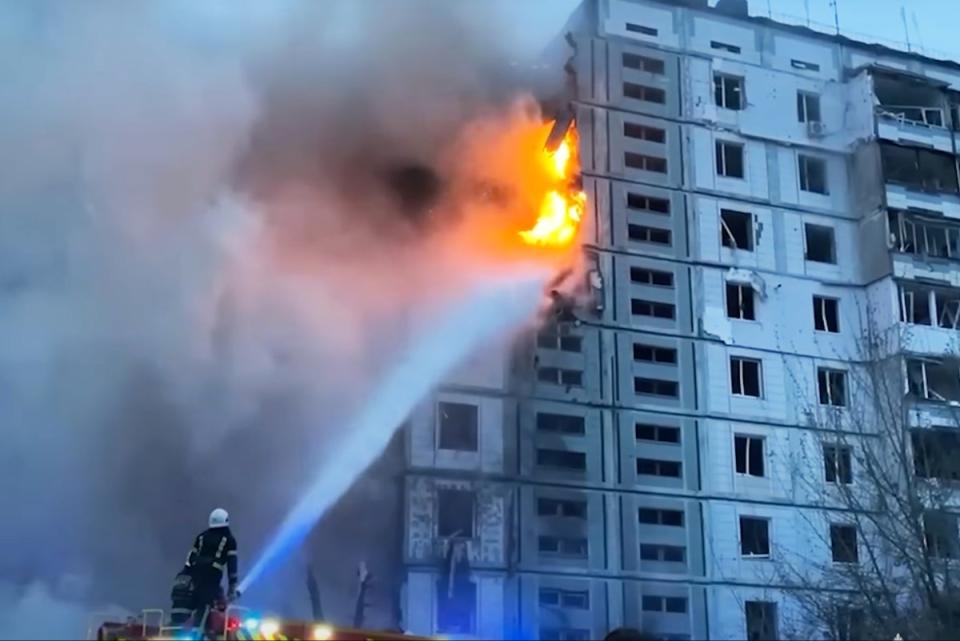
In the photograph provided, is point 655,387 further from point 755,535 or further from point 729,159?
point 729,159

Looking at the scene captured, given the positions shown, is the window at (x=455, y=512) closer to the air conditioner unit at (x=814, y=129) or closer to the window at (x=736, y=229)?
the window at (x=736, y=229)

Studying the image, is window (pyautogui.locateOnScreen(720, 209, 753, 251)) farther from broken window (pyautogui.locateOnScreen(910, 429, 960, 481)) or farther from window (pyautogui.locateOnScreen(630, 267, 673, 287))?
broken window (pyautogui.locateOnScreen(910, 429, 960, 481))

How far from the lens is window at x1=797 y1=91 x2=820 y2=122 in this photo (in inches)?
1281

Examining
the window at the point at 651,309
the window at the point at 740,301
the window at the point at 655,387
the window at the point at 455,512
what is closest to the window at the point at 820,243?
the window at the point at 740,301

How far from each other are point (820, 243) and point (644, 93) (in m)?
6.46

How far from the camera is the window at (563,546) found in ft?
87.1

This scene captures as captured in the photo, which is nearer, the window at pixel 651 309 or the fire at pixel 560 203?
the fire at pixel 560 203

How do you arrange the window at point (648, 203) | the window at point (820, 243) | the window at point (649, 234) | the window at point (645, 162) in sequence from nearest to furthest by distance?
the window at point (649, 234) < the window at point (648, 203) < the window at point (645, 162) < the window at point (820, 243)

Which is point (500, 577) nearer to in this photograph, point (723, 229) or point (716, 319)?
point (716, 319)

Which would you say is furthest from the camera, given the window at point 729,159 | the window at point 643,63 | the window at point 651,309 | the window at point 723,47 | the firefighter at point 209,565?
the window at point 723,47

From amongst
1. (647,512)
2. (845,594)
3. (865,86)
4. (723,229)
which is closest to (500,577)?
(647,512)

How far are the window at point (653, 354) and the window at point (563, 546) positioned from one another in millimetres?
4833

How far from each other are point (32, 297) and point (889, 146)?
74.4 feet

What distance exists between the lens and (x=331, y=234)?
25.4 m
